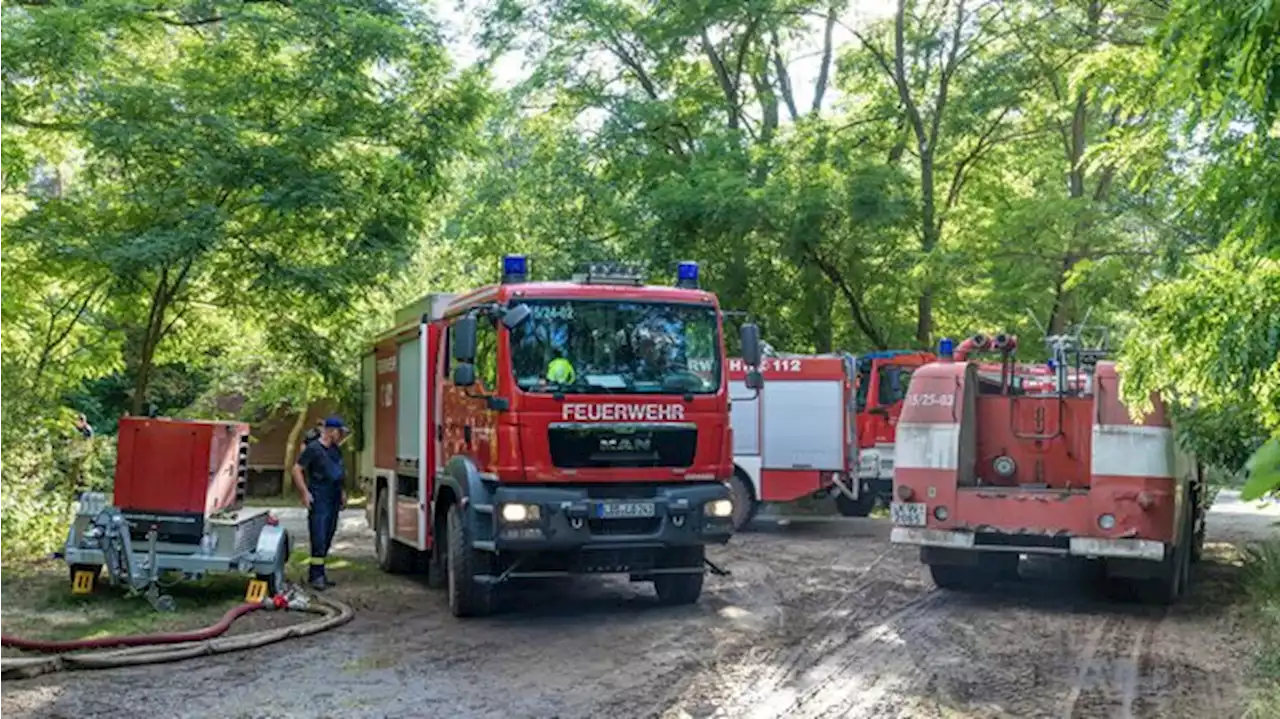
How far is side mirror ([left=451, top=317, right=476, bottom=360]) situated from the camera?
969 cm

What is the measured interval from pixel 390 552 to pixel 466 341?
173 inches

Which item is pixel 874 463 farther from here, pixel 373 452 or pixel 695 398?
pixel 695 398

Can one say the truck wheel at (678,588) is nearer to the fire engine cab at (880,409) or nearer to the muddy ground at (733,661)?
the muddy ground at (733,661)

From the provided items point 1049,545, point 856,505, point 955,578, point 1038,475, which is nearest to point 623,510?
point 1049,545

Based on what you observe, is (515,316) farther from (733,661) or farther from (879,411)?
(879,411)

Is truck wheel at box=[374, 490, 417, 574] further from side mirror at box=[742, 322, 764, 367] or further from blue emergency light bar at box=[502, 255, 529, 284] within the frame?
side mirror at box=[742, 322, 764, 367]

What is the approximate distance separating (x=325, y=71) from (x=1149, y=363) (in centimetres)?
1024

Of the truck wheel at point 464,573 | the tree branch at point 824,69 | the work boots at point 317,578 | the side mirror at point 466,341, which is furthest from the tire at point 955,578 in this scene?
the tree branch at point 824,69

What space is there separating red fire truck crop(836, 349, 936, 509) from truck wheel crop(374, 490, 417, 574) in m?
8.01

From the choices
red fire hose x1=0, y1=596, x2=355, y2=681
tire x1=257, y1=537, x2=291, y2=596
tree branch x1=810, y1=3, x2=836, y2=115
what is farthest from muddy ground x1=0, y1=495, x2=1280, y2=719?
tree branch x1=810, y1=3, x2=836, y2=115

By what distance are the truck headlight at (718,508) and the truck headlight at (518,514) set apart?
1.44m

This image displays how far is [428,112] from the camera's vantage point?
14.6 m

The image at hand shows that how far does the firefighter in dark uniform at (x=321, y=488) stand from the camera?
1188cm

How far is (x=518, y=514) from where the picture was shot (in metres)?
9.33
